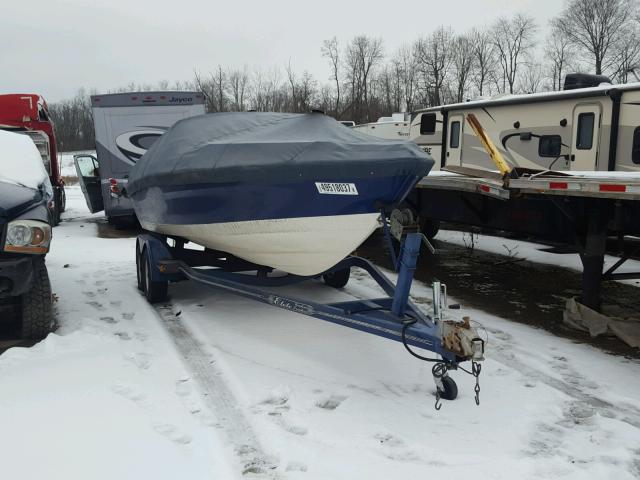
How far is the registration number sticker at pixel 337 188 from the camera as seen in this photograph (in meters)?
4.00

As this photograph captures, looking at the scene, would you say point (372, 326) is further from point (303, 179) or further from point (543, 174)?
point (543, 174)

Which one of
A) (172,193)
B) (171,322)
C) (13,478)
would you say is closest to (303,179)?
(172,193)

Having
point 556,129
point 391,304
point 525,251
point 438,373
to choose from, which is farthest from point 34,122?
point 438,373

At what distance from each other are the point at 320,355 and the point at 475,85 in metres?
49.2

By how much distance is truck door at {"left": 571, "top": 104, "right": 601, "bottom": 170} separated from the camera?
7828 mm

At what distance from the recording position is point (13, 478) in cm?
275

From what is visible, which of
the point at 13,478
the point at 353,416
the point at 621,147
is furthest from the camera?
the point at 621,147

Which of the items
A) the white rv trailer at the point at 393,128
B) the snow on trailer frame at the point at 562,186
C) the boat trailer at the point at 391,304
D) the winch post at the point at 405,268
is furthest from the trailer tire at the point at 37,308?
the white rv trailer at the point at 393,128

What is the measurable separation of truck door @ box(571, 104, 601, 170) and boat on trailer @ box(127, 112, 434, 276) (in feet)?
15.3

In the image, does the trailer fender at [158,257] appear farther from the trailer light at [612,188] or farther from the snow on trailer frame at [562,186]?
the trailer light at [612,188]

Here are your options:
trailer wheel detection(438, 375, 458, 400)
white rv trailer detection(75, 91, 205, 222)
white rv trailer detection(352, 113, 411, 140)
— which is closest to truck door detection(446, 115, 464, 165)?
white rv trailer detection(352, 113, 411, 140)

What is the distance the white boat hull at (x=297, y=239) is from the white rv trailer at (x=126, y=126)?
740 cm

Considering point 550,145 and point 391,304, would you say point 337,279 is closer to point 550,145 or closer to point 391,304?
point 391,304

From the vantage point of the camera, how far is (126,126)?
11789mm
